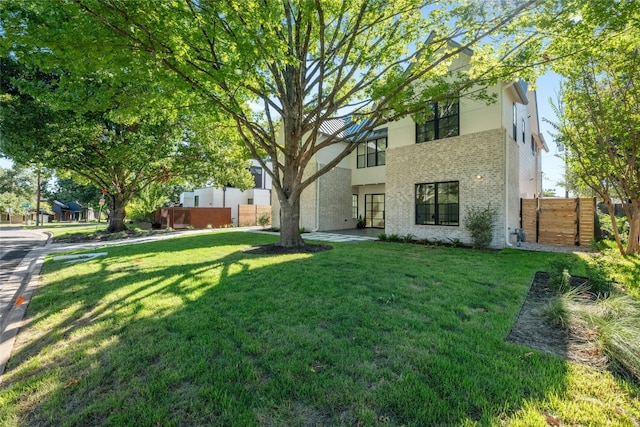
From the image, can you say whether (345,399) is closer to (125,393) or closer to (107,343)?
(125,393)

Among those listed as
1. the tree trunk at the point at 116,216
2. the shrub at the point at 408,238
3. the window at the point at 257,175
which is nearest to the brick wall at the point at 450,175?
the shrub at the point at 408,238

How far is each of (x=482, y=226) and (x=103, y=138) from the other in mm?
18219

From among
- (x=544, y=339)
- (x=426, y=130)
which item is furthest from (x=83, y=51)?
(x=426, y=130)

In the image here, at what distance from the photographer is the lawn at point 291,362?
6.70 feet

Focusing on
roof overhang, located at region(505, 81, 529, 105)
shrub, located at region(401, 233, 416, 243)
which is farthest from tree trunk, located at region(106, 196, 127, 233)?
roof overhang, located at region(505, 81, 529, 105)

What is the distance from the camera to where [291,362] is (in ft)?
8.68

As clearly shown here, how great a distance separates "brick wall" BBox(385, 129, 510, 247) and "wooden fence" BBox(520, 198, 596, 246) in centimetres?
122

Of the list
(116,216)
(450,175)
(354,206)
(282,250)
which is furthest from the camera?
(354,206)

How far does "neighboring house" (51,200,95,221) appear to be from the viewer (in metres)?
47.8

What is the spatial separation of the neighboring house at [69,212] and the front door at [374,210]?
50755 millimetres

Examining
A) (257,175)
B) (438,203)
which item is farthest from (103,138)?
(257,175)

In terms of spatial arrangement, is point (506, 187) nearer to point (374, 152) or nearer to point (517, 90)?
point (517, 90)

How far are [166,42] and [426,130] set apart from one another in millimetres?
10198

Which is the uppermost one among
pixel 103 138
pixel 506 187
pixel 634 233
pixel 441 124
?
pixel 103 138
